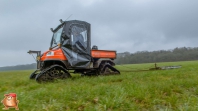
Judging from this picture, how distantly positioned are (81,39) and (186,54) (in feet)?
294

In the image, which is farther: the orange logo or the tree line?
the tree line

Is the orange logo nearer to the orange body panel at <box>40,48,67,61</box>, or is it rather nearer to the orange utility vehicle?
the orange utility vehicle

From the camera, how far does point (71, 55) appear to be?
6.38 m

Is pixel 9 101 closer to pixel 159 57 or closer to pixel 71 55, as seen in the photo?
pixel 71 55

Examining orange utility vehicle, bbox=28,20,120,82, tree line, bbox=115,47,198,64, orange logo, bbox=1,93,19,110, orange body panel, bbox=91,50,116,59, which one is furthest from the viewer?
tree line, bbox=115,47,198,64

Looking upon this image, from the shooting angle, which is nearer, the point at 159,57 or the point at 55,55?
the point at 55,55

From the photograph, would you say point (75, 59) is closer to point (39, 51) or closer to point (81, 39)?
point (81, 39)

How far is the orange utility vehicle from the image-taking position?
19.4 feet

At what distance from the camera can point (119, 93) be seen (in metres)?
3.02

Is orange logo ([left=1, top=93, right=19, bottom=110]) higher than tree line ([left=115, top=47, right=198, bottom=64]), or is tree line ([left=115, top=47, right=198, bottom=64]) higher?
tree line ([left=115, top=47, right=198, bottom=64])

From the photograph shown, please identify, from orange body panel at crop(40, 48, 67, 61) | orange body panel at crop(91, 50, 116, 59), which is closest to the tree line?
orange body panel at crop(91, 50, 116, 59)

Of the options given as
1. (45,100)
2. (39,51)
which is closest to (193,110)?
(45,100)

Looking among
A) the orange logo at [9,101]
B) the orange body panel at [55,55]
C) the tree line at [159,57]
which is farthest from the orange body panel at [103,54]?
the tree line at [159,57]

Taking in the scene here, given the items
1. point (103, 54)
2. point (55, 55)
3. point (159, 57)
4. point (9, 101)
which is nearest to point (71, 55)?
point (55, 55)
